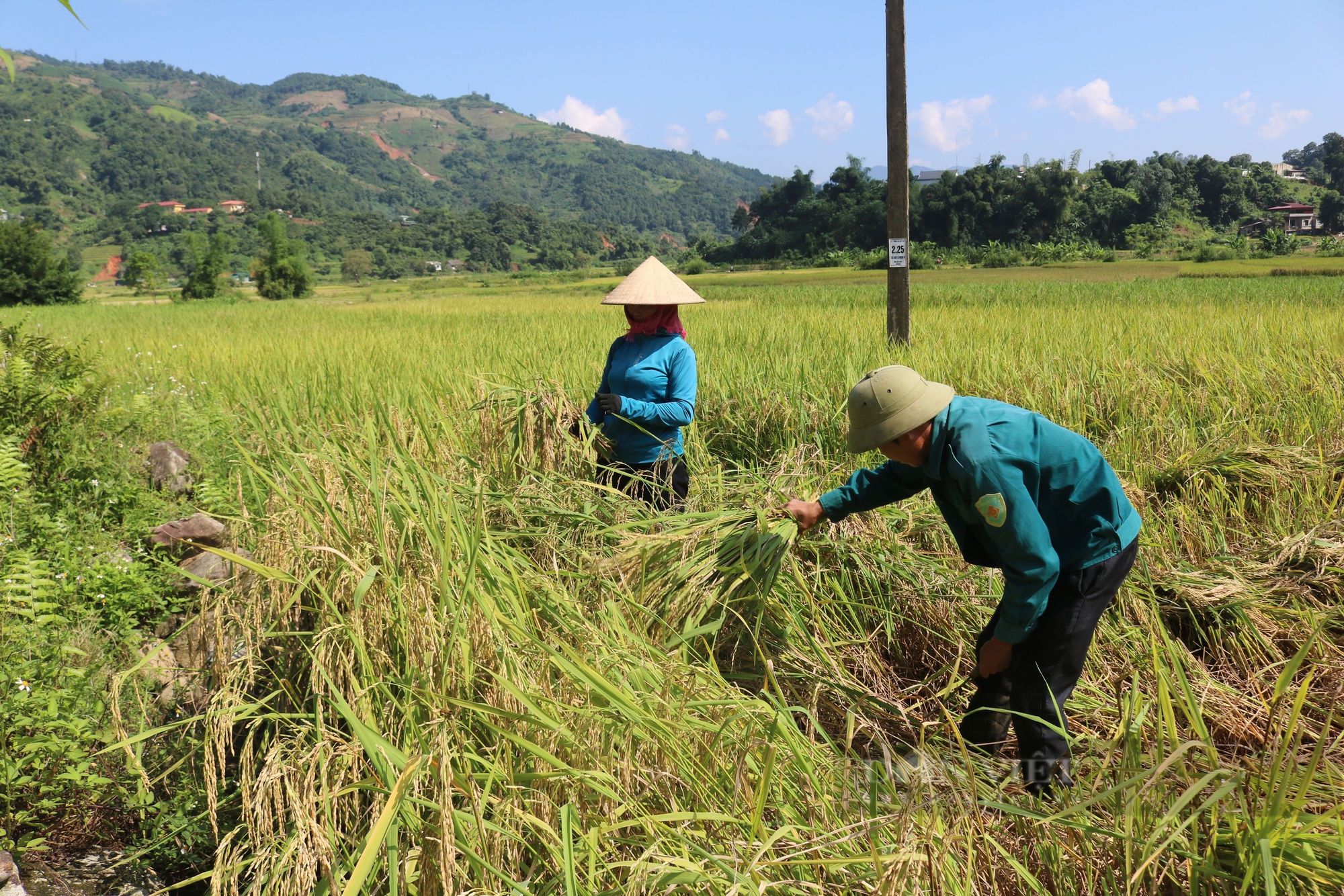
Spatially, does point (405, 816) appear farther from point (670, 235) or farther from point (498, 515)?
point (670, 235)

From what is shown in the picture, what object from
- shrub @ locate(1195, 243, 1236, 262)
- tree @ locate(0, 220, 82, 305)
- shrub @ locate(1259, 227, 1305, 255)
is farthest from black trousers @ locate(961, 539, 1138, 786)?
shrub @ locate(1259, 227, 1305, 255)

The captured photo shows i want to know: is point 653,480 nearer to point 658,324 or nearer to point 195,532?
point 658,324

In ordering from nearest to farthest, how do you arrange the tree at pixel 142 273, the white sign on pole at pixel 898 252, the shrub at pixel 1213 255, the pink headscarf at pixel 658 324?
1. the pink headscarf at pixel 658 324
2. the white sign on pole at pixel 898 252
3. the shrub at pixel 1213 255
4. the tree at pixel 142 273

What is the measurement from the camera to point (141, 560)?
3.64 metres

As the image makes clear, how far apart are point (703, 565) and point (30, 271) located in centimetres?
3801

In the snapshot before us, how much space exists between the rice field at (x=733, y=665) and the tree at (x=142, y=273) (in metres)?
44.2

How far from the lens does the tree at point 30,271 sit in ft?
97.6

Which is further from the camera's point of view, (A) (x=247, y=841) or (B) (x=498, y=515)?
(B) (x=498, y=515)

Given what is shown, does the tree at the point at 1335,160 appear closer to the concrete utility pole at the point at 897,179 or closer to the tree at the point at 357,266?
the concrete utility pole at the point at 897,179

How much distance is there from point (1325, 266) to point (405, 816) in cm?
3023

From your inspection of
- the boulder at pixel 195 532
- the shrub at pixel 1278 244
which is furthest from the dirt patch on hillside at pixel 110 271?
the shrub at pixel 1278 244

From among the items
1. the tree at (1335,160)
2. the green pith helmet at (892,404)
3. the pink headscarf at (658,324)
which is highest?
the tree at (1335,160)

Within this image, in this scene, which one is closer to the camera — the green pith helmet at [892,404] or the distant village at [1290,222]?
the green pith helmet at [892,404]

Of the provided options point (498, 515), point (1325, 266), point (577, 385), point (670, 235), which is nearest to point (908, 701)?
point (498, 515)
